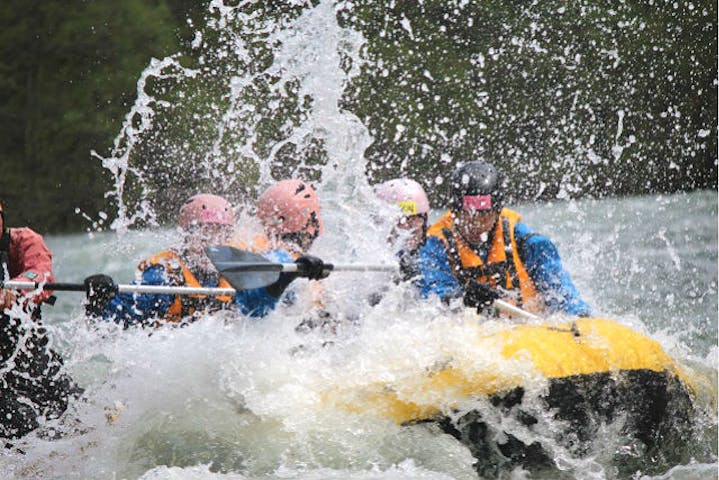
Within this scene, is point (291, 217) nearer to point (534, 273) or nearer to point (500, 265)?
point (500, 265)

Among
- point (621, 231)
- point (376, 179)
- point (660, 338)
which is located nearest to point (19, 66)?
point (376, 179)

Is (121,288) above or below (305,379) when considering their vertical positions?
above

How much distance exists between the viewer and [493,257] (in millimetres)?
5387

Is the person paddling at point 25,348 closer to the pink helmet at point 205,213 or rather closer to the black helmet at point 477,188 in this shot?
the pink helmet at point 205,213

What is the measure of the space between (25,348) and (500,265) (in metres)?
2.78

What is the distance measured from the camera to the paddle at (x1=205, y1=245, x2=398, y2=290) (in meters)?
4.64

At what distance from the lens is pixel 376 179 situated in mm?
20234

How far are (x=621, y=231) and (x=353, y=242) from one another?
442 inches

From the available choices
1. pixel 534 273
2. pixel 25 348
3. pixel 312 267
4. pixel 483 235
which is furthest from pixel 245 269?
pixel 534 273

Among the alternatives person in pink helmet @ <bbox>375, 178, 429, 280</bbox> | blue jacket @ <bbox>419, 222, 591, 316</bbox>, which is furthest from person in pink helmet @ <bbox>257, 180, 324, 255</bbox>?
blue jacket @ <bbox>419, 222, 591, 316</bbox>

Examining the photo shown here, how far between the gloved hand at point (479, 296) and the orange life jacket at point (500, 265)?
60cm

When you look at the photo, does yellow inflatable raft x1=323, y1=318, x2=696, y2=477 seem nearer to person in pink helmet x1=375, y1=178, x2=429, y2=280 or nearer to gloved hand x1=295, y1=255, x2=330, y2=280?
gloved hand x1=295, y1=255, x2=330, y2=280

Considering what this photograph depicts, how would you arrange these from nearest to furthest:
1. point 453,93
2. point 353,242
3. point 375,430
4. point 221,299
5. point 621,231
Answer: point 375,430, point 221,299, point 353,242, point 621,231, point 453,93

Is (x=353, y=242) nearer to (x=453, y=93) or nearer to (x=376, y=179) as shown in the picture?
(x=376, y=179)
